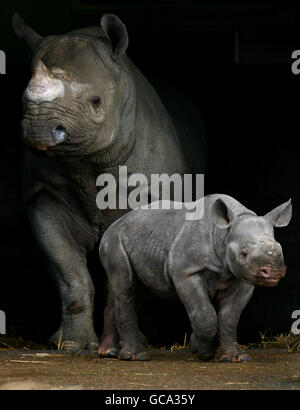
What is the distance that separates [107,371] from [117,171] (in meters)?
2.36

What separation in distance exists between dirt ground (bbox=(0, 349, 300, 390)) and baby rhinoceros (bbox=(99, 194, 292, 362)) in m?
0.21

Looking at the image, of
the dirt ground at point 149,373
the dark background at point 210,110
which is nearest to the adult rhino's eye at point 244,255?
the dirt ground at point 149,373

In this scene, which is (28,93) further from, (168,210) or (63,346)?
(63,346)

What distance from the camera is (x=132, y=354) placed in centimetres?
777

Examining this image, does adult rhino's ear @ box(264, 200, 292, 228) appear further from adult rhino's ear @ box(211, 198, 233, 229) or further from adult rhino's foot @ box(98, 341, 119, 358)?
adult rhino's foot @ box(98, 341, 119, 358)

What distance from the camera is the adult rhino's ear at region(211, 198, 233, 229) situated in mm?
7363

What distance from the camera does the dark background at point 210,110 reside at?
428 inches

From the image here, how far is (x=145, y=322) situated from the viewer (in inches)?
427

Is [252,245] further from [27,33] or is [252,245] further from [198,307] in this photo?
[27,33]

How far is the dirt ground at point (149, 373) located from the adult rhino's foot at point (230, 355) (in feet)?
0.27

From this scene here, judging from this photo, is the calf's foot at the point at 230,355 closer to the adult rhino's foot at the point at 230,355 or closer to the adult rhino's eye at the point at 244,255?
the adult rhino's foot at the point at 230,355

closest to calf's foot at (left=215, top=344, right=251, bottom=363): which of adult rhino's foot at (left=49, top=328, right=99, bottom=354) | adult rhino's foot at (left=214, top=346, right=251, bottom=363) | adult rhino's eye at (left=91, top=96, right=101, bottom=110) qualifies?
adult rhino's foot at (left=214, top=346, right=251, bottom=363)

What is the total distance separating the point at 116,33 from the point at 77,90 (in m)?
0.70

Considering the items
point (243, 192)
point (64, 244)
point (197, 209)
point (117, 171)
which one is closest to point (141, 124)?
point (117, 171)
